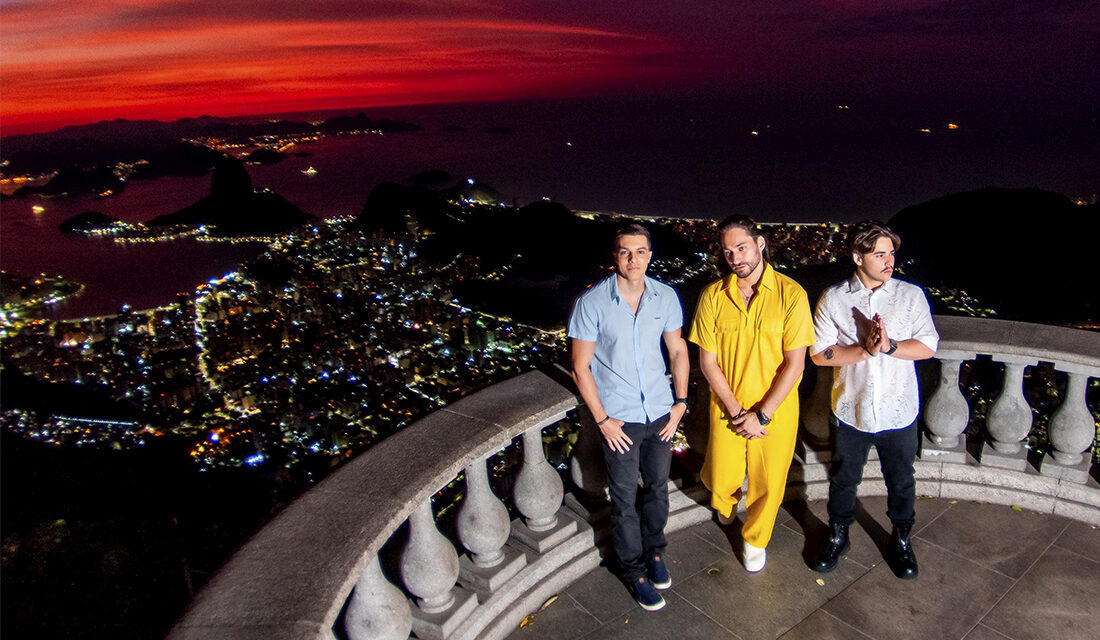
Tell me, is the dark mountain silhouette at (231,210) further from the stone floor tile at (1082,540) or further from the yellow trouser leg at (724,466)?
the stone floor tile at (1082,540)

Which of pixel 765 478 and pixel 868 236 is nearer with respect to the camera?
pixel 868 236

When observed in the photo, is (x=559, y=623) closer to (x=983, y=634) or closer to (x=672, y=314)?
(x=672, y=314)

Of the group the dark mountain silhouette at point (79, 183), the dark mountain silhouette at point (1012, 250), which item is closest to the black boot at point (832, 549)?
the dark mountain silhouette at point (1012, 250)

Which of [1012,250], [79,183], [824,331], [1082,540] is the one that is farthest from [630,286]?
[79,183]

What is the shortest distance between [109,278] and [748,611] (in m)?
87.9

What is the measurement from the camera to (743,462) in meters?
3.57

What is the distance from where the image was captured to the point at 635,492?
132 inches

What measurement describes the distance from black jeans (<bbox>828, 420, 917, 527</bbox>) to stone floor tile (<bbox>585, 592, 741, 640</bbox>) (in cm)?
96

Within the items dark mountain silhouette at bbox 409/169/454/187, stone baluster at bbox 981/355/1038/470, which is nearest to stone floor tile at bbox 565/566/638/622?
stone baluster at bbox 981/355/1038/470

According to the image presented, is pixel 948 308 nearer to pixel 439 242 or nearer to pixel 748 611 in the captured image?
pixel 748 611

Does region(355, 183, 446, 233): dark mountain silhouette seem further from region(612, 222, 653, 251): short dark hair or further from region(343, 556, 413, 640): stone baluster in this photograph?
region(343, 556, 413, 640): stone baluster

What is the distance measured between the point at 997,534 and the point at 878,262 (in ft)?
6.72

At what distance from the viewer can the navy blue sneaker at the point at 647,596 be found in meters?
3.40

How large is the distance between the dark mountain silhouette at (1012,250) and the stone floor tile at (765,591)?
57.2m
